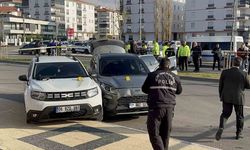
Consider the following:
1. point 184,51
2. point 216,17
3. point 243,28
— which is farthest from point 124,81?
point 216,17

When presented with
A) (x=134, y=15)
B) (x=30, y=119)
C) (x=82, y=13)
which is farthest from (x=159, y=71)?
(x=82, y=13)

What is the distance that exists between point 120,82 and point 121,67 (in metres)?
1.14

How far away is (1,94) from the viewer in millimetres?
12695

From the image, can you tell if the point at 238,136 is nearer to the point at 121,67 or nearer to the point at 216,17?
the point at 121,67

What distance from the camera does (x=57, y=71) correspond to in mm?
9125

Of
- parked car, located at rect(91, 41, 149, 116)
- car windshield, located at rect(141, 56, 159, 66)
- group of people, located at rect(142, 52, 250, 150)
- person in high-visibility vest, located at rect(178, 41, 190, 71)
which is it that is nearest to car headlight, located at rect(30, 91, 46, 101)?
parked car, located at rect(91, 41, 149, 116)

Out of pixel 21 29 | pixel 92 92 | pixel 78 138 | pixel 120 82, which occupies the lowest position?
pixel 78 138

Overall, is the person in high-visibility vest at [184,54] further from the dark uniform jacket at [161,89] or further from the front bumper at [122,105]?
the dark uniform jacket at [161,89]

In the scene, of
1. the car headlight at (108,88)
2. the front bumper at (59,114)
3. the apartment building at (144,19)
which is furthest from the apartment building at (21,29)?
the front bumper at (59,114)

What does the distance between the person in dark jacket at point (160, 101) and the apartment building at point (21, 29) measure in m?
85.6

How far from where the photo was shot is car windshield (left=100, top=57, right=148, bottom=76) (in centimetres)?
968

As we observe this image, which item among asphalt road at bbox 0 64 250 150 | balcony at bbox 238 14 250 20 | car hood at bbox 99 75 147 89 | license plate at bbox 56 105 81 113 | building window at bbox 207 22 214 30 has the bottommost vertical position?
asphalt road at bbox 0 64 250 150

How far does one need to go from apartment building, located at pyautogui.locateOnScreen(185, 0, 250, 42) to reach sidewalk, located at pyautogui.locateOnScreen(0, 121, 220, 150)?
70378mm

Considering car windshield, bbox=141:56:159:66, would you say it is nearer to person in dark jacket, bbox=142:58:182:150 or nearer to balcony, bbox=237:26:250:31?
person in dark jacket, bbox=142:58:182:150
